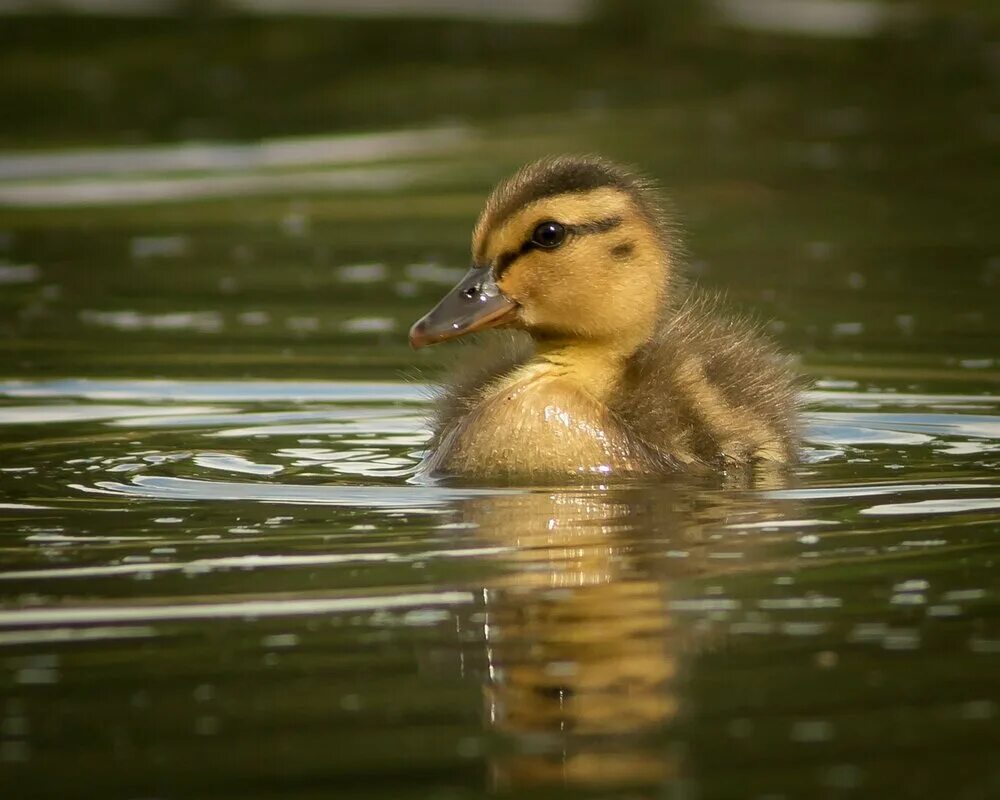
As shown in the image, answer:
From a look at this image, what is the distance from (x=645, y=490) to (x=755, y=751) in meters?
2.79

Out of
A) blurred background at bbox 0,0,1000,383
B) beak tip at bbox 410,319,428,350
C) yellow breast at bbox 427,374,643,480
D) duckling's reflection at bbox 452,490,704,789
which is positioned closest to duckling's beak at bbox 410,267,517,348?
beak tip at bbox 410,319,428,350

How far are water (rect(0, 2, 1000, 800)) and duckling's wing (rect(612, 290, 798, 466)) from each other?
20 cm

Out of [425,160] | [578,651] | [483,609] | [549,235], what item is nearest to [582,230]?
[549,235]

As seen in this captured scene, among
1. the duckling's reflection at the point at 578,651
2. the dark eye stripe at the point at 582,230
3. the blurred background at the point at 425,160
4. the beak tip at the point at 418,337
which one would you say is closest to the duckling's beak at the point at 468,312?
the beak tip at the point at 418,337

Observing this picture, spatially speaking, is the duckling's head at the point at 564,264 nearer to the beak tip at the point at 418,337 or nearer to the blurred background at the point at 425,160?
the beak tip at the point at 418,337

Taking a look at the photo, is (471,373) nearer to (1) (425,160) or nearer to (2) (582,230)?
(2) (582,230)

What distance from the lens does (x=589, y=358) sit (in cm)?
818

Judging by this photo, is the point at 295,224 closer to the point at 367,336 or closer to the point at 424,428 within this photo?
the point at 367,336

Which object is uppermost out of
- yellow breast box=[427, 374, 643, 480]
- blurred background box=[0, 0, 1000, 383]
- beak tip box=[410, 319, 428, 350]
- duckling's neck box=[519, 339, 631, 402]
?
blurred background box=[0, 0, 1000, 383]

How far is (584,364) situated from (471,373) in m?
0.62

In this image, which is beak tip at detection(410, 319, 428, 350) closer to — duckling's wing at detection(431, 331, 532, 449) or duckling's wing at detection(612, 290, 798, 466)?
duckling's wing at detection(431, 331, 532, 449)

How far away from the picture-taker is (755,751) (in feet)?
15.5

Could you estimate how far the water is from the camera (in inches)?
191

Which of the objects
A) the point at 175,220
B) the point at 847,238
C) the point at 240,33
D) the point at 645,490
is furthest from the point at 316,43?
the point at 645,490
